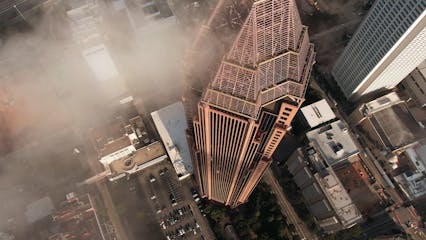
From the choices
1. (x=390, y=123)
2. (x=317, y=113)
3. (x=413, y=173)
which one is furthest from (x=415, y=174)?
(x=317, y=113)

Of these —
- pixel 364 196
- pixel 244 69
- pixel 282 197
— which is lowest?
pixel 364 196

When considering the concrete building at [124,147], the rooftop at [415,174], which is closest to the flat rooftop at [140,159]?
the concrete building at [124,147]

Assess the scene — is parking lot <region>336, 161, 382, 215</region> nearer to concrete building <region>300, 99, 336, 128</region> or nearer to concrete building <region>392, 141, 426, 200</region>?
concrete building <region>392, 141, 426, 200</region>

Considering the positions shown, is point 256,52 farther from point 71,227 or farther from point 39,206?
point 39,206

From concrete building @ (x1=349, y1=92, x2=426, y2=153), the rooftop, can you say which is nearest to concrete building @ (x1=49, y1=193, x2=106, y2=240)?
concrete building @ (x1=349, y1=92, x2=426, y2=153)

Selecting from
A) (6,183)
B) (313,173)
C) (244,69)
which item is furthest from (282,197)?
(6,183)

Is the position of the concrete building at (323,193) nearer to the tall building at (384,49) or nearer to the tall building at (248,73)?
the tall building at (384,49)
